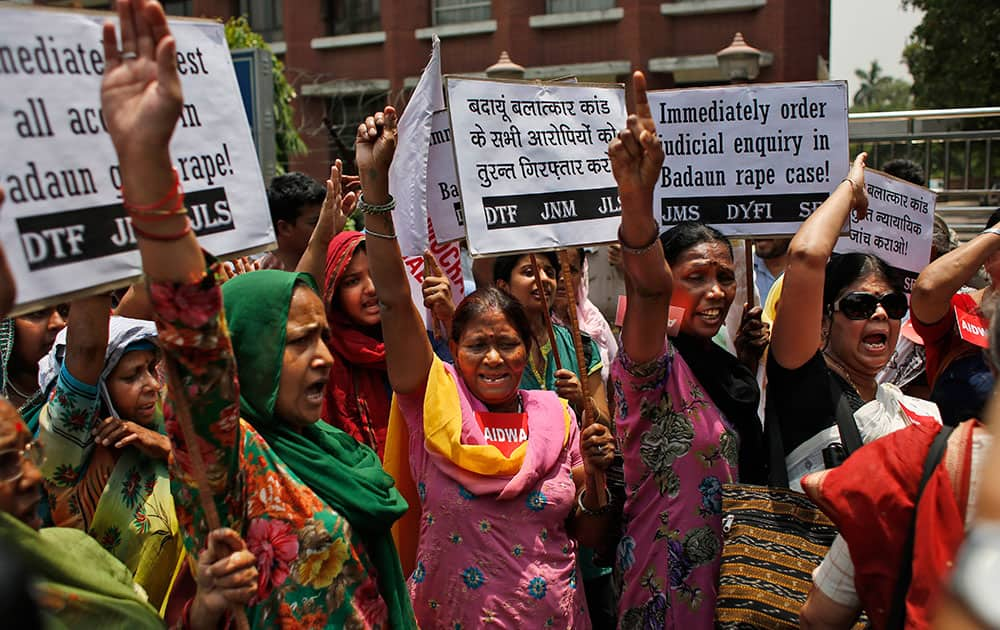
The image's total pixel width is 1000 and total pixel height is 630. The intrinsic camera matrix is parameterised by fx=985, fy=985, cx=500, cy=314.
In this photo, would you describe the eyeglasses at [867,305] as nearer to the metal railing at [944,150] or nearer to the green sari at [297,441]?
the green sari at [297,441]

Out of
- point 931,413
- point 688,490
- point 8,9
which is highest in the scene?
point 8,9

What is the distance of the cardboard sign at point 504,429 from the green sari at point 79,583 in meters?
1.22

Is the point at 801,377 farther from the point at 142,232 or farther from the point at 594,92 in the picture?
the point at 142,232

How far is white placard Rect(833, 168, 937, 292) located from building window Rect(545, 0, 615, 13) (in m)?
13.1

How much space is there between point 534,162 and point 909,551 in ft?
6.27

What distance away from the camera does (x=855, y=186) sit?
3199mm

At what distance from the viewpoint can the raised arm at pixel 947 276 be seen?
332cm

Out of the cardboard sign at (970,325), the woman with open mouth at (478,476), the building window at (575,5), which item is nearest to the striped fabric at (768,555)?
the woman with open mouth at (478,476)

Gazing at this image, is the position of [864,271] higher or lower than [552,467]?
higher

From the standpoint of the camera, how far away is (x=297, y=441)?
239cm

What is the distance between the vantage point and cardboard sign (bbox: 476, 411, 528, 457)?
3.05m

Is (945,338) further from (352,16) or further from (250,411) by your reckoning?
(352,16)

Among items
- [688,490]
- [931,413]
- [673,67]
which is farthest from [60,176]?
[673,67]

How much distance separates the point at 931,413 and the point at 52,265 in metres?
2.30
